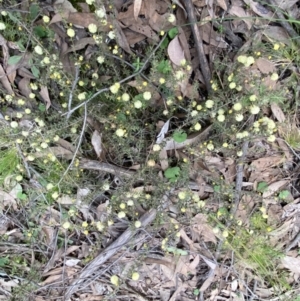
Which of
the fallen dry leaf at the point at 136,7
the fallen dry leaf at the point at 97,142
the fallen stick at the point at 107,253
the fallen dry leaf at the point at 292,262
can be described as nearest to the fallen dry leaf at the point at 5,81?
the fallen dry leaf at the point at 97,142

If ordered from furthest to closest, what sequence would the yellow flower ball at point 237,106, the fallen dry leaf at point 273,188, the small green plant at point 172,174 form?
the fallen dry leaf at point 273,188, the small green plant at point 172,174, the yellow flower ball at point 237,106

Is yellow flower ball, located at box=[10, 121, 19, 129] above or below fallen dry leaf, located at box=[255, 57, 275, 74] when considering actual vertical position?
above

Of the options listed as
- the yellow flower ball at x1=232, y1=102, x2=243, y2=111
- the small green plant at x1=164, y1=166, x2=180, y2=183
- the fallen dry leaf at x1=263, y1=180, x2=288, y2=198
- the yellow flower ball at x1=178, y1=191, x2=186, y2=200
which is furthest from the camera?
the fallen dry leaf at x1=263, y1=180, x2=288, y2=198

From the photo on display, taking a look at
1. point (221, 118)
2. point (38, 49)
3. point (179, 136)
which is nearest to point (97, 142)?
point (179, 136)

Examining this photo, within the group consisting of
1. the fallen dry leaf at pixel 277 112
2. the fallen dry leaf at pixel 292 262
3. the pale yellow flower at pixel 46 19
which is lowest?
the fallen dry leaf at pixel 292 262

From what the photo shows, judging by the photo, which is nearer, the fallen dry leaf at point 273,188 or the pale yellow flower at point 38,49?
the pale yellow flower at point 38,49

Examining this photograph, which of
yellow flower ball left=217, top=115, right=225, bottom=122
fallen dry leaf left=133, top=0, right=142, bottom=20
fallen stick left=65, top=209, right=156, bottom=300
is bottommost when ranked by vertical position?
fallen stick left=65, top=209, right=156, bottom=300

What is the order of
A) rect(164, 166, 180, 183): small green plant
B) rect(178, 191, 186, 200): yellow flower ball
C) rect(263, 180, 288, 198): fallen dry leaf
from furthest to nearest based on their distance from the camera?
rect(263, 180, 288, 198): fallen dry leaf < rect(164, 166, 180, 183): small green plant < rect(178, 191, 186, 200): yellow flower ball

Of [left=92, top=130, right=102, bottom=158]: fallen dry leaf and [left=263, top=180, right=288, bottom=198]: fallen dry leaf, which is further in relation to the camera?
[left=263, top=180, right=288, bottom=198]: fallen dry leaf

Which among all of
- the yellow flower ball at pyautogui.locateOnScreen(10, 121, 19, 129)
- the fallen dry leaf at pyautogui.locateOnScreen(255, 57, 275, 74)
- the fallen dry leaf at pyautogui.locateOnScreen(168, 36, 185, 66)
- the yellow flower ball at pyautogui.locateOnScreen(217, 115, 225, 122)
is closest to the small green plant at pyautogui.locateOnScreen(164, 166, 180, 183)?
the yellow flower ball at pyautogui.locateOnScreen(217, 115, 225, 122)

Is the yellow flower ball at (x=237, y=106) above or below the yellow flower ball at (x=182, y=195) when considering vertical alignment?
above

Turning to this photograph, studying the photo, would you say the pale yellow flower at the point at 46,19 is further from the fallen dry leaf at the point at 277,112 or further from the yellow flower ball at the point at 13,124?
the fallen dry leaf at the point at 277,112

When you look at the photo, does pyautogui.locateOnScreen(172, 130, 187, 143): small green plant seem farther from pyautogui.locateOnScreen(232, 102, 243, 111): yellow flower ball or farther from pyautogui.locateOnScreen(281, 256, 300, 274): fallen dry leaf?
pyautogui.locateOnScreen(281, 256, 300, 274): fallen dry leaf

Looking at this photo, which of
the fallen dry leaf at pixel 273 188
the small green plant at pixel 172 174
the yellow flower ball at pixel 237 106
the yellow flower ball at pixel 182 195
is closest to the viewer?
the yellow flower ball at pixel 237 106
